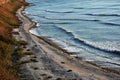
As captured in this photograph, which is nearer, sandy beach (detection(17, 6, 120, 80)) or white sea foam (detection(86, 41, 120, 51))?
sandy beach (detection(17, 6, 120, 80))

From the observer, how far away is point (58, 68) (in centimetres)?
3075

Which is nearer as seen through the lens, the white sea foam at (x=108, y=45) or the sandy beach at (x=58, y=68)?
the sandy beach at (x=58, y=68)

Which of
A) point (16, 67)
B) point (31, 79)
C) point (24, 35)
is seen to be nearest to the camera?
point (31, 79)

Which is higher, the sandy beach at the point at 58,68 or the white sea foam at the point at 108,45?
the sandy beach at the point at 58,68

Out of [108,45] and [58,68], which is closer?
[58,68]

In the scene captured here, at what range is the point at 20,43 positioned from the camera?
137 ft

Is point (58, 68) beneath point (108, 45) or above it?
above

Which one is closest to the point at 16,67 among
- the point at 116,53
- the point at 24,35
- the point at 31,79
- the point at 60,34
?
the point at 31,79

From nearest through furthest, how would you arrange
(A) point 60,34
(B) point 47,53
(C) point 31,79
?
1. (C) point 31,79
2. (B) point 47,53
3. (A) point 60,34

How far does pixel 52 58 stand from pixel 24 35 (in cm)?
1548

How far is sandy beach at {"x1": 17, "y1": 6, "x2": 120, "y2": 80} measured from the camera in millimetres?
28094

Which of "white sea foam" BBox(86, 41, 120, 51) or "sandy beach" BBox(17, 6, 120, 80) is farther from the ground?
"sandy beach" BBox(17, 6, 120, 80)

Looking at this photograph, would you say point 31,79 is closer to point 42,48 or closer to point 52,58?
point 52,58

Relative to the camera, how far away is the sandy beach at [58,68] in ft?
92.2
